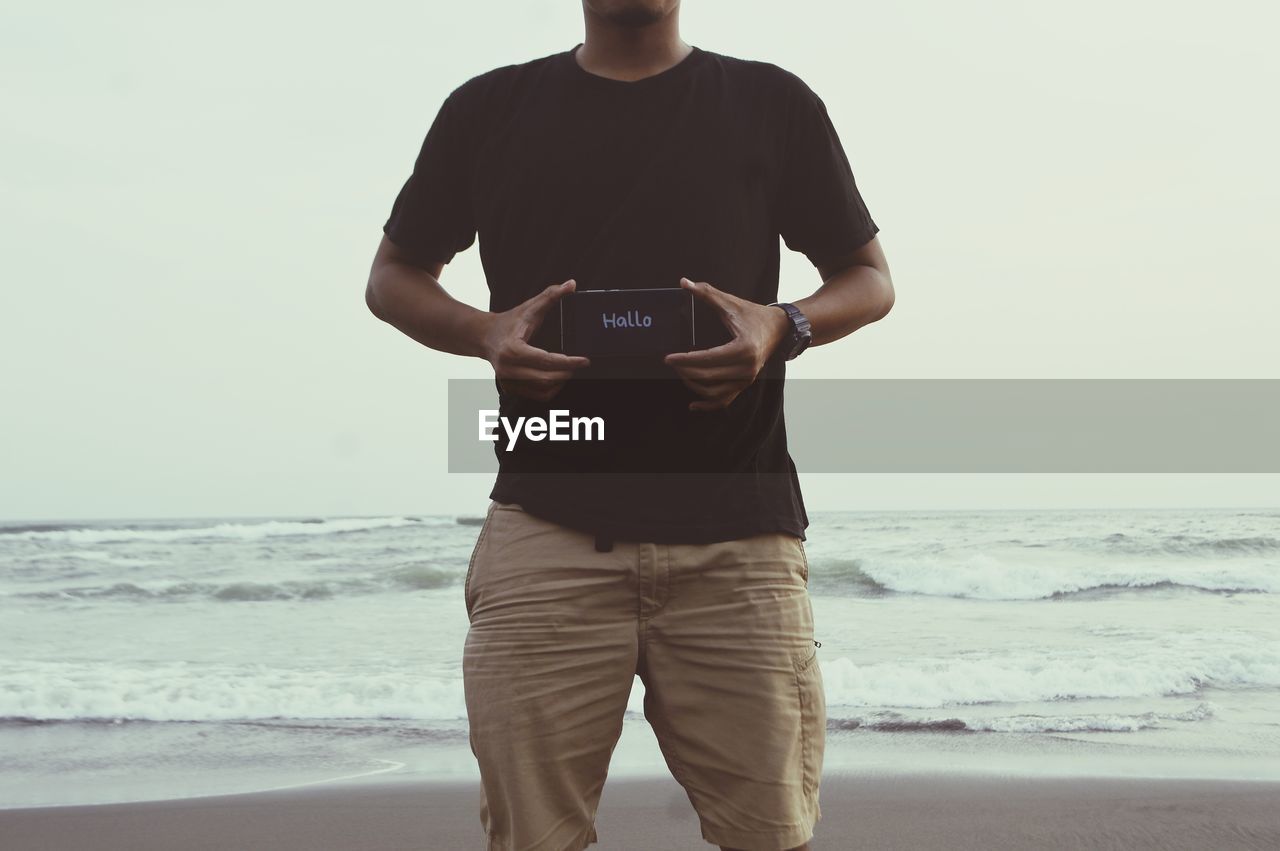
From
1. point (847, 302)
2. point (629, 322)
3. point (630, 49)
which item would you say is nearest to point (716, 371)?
point (629, 322)

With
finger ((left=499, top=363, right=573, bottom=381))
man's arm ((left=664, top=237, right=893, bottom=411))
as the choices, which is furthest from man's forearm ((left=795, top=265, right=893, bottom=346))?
finger ((left=499, top=363, right=573, bottom=381))

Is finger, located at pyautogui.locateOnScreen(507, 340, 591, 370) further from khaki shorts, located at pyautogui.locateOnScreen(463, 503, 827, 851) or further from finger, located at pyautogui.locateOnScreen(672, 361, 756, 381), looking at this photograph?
khaki shorts, located at pyautogui.locateOnScreen(463, 503, 827, 851)

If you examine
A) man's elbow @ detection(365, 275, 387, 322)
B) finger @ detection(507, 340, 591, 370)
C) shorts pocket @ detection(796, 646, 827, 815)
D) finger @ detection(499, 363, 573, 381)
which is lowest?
shorts pocket @ detection(796, 646, 827, 815)

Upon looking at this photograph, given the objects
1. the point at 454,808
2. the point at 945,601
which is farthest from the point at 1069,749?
the point at 945,601

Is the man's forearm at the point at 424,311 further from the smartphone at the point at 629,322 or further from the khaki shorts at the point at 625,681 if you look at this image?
the khaki shorts at the point at 625,681

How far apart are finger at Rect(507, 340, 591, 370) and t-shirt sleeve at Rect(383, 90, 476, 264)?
40 centimetres

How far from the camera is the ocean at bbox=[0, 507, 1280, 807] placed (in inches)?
193

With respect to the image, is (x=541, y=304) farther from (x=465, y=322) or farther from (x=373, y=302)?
(x=373, y=302)

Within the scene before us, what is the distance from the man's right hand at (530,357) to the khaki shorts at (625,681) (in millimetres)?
214

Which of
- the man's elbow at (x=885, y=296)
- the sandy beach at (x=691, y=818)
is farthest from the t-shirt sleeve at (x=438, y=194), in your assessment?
the sandy beach at (x=691, y=818)

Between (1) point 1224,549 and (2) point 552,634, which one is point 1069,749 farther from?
(1) point 1224,549

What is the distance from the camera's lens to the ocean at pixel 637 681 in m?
4.89

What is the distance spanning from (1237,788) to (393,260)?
410 centimetres

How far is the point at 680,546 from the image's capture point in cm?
148
